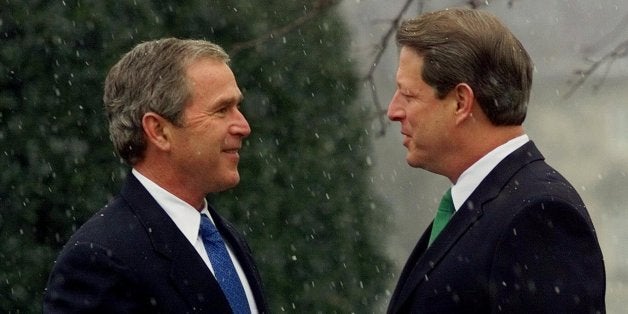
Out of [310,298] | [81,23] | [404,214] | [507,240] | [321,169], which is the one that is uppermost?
[507,240]

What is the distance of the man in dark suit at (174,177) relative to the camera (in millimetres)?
3914

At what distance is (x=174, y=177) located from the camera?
408cm

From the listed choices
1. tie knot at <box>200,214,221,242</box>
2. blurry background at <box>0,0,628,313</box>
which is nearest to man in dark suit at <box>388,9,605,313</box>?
tie knot at <box>200,214,221,242</box>

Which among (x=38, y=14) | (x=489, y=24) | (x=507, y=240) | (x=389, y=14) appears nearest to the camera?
(x=507, y=240)

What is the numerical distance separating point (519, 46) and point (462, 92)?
8.4 inches

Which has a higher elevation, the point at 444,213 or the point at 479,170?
the point at 479,170

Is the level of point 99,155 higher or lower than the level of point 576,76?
higher

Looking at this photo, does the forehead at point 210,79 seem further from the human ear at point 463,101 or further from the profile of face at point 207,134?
the human ear at point 463,101

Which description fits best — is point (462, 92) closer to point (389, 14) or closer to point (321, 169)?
point (321, 169)

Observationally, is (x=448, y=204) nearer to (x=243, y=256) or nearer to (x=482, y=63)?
(x=482, y=63)

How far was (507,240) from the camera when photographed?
3.63 m

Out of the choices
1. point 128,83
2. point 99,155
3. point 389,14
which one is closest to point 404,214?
point 389,14

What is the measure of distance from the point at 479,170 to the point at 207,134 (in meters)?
0.80

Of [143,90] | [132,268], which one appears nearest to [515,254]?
[132,268]
